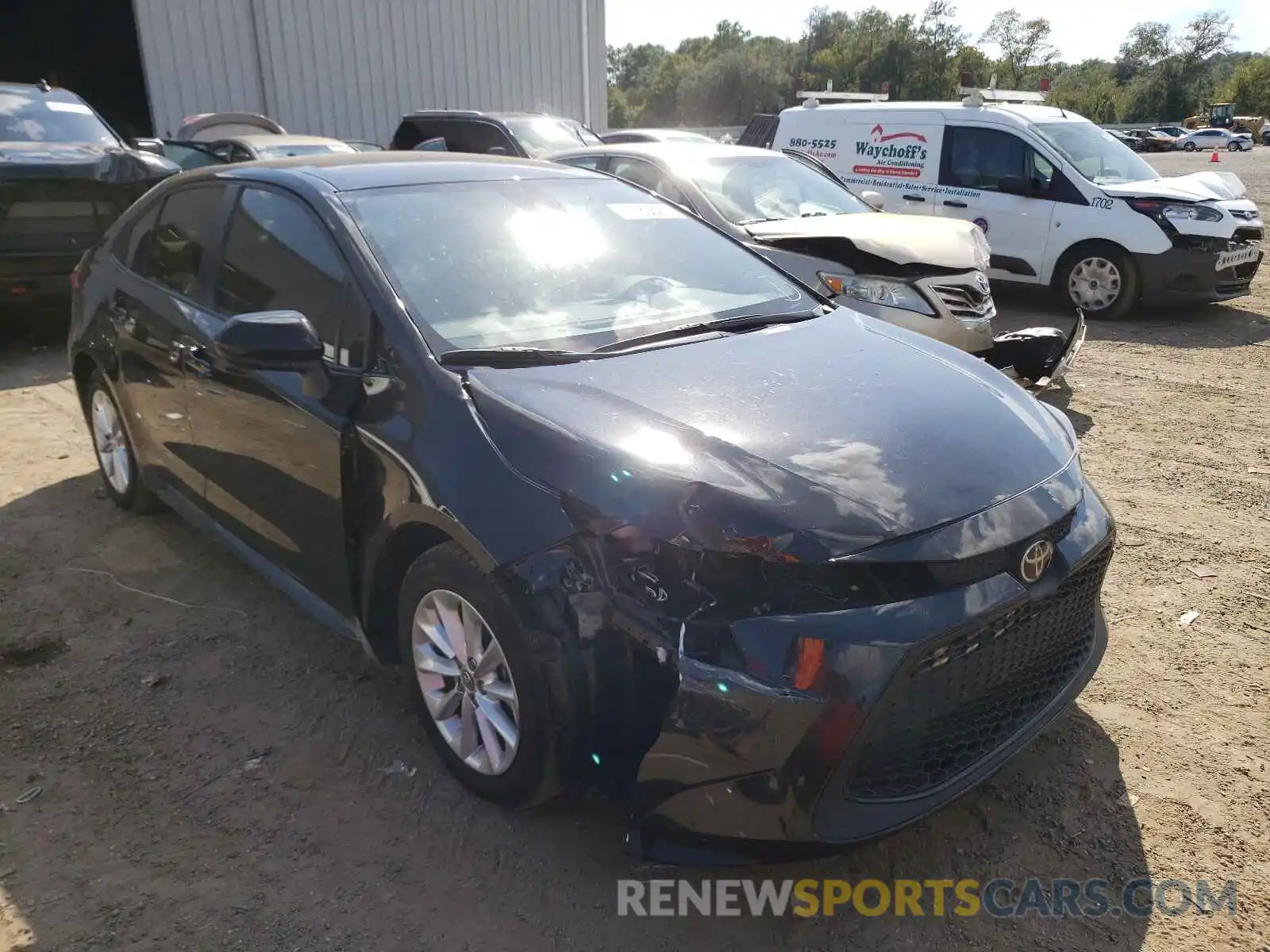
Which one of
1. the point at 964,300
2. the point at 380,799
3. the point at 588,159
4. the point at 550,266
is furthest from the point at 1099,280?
the point at 380,799

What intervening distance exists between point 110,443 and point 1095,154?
8.75 metres

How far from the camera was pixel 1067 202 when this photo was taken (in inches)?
337

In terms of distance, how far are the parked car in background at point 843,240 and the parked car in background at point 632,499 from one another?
7.37 feet

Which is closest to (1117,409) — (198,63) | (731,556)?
(731,556)

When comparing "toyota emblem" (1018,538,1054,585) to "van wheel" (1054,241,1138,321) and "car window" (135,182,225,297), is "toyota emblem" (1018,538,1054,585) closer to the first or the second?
"car window" (135,182,225,297)

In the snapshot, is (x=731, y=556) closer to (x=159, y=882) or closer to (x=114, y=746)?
(x=159, y=882)

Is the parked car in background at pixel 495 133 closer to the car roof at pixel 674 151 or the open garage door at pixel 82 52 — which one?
the car roof at pixel 674 151

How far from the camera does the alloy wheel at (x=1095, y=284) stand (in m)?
8.59

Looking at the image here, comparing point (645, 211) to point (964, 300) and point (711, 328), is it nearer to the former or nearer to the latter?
point (711, 328)

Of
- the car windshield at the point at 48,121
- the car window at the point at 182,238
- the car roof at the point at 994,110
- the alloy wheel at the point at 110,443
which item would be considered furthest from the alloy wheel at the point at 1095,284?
the car windshield at the point at 48,121

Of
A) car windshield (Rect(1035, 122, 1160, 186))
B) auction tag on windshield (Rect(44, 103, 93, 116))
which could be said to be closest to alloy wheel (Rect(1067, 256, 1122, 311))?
car windshield (Rect(1035, 122, 1160, 186))

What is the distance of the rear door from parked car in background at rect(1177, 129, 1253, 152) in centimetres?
5556

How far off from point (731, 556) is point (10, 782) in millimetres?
2262

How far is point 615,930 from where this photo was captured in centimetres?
220
